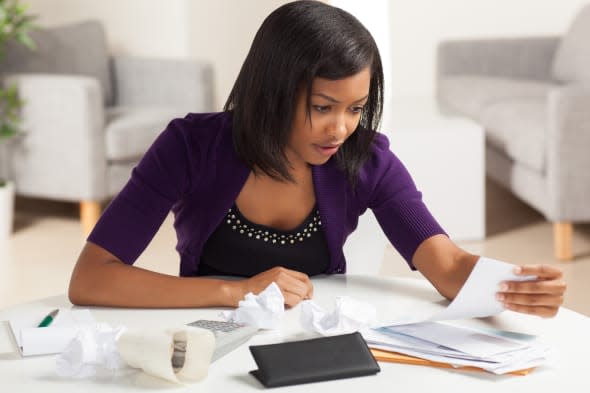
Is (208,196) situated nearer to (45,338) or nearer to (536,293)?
(45,338)

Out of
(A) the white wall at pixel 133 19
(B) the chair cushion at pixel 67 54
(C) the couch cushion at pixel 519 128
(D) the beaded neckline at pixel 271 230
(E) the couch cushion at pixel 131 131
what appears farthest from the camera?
(A) the white wall at pixel 133 19

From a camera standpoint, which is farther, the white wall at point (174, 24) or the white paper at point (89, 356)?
the white wall at point (174, 24)

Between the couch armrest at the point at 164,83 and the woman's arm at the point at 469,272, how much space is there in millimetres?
3451

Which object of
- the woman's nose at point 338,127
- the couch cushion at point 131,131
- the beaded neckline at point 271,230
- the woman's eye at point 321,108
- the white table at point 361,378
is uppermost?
the woman's eye at point 321,108

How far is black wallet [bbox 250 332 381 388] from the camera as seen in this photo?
1340 millimetres

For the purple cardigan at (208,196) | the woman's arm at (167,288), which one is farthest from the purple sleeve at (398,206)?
the woman's arm at (167,288)

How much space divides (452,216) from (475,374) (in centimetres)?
302

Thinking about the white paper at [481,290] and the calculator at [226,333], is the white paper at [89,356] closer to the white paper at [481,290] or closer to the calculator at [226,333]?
the calculator at [226,333]

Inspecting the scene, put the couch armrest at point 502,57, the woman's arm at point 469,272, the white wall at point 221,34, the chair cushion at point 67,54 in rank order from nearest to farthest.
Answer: the woman's arm at point 469,272 < the chair cushion at point 67,54 < the couch armrest at point 502,57 < the white wall at point 221,34

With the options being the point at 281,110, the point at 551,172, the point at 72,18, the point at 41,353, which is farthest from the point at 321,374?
the point at 72,18

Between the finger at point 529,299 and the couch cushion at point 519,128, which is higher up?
the finger at point 529,299

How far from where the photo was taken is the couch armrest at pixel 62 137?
4.61 m

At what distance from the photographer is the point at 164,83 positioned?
209 inches

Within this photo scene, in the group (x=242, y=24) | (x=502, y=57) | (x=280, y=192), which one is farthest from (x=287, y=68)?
(x=242, y=24)
